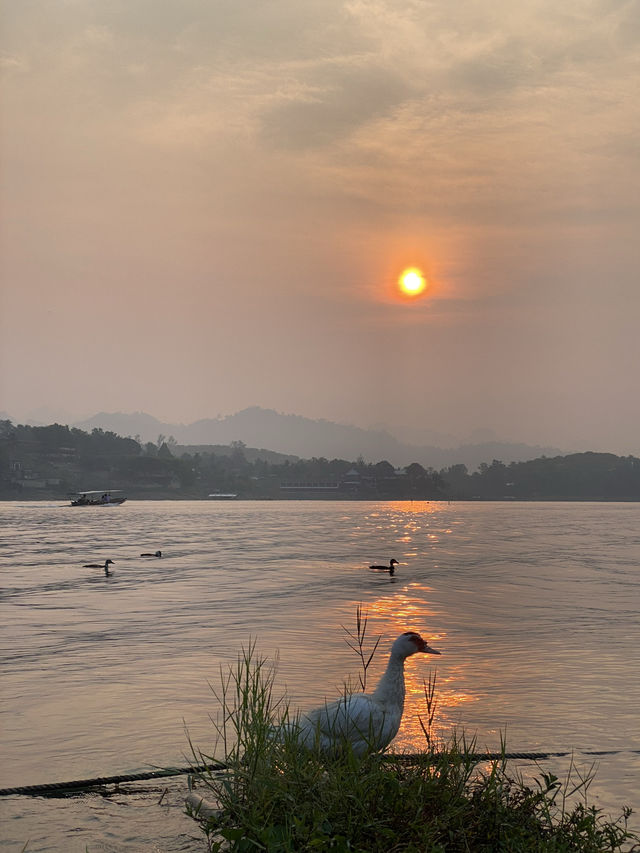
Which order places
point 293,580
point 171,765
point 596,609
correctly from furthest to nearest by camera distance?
point 293,580, point 596,609, point 171,765

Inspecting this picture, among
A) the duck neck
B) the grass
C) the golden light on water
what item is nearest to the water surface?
the golden light on water

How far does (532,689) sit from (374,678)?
2.82 m

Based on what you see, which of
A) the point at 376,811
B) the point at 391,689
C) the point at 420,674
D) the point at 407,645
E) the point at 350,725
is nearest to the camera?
the point at 376,811

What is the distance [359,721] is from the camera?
311 inches

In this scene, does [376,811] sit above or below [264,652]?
Answer: above

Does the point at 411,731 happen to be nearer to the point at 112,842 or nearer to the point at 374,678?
the point at 374,678

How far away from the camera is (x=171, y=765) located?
10.5 metres

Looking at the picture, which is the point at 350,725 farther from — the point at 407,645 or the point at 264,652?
the point at 264,652

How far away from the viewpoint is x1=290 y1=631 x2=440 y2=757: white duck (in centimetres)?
765

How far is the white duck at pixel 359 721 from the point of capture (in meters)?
7.65

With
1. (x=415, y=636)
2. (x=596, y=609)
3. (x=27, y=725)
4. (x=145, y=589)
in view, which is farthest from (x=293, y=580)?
(x=415, y=636)

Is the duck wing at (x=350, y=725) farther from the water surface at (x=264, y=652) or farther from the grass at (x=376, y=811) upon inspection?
the water surface at (x=264, y=652)

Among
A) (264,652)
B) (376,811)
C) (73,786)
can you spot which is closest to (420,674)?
(264,652)

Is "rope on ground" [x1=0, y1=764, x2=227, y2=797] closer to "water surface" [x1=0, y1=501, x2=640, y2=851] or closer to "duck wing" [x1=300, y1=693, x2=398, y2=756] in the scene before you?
"water surface" [x1=0, y1=501, x2=640, y2=851]
